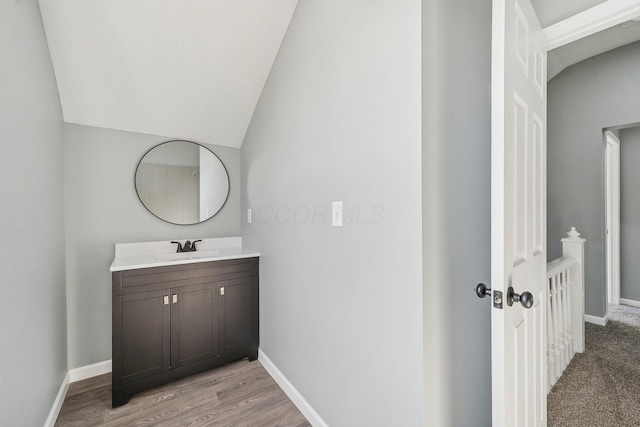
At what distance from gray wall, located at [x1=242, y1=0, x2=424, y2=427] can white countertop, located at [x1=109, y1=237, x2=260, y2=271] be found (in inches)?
20.3

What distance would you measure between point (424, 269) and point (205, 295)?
1.75m

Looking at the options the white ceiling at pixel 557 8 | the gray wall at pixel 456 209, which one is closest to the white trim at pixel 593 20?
the white ceiling at pixel 557 8

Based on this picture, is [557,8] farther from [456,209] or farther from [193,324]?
[193,324]

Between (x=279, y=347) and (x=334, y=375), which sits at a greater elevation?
(x=334, y=375)

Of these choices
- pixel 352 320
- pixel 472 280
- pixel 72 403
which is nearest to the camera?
pixel 472 280

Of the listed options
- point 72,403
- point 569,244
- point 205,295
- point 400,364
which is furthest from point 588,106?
point 72,403

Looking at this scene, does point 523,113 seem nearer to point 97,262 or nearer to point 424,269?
point 424,269

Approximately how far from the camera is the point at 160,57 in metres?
1.91

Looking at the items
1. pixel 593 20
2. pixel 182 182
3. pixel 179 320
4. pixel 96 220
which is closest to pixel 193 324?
pixel 179 320

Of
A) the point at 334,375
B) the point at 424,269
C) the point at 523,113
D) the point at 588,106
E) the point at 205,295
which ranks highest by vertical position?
the point at 588,106

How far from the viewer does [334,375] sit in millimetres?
1460

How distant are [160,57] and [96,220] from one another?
1347 mm

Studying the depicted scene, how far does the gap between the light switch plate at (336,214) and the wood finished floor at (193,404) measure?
1.24 metres

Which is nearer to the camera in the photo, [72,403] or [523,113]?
[523,113]
